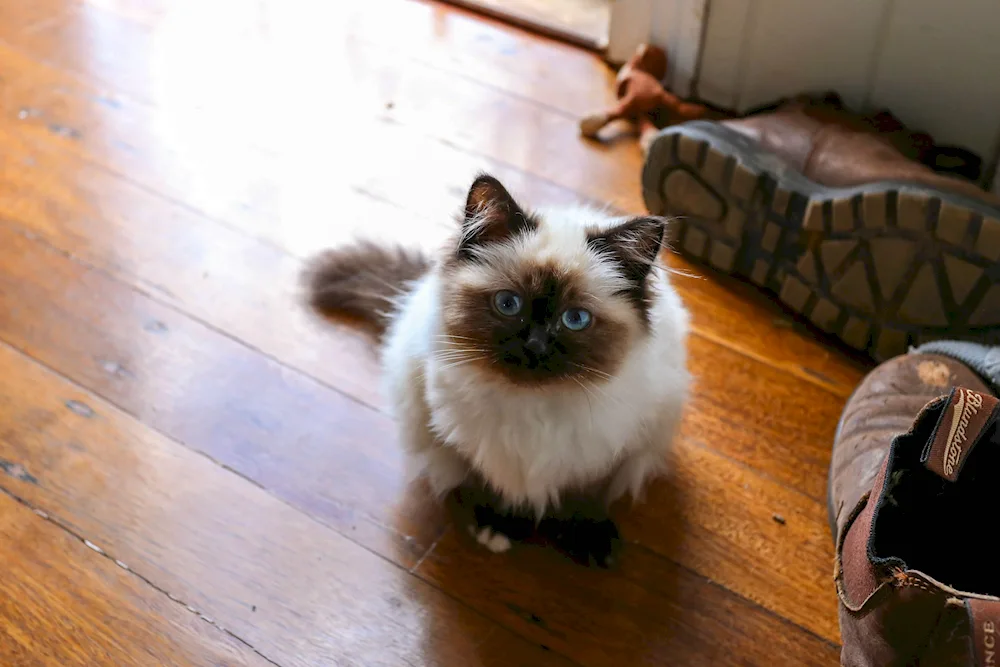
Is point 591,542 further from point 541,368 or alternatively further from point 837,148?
point 837,148

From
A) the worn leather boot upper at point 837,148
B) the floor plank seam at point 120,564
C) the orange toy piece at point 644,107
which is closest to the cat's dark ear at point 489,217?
the floor plank seam at point 120,564

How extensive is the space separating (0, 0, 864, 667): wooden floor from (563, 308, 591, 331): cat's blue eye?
0.41 meters

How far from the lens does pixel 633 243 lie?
1012 mm

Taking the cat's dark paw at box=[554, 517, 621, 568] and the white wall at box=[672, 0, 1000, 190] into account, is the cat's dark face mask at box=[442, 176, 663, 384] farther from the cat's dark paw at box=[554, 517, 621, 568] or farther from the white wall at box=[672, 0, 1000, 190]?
the white wall at box=[672, 0, 1000, 190]

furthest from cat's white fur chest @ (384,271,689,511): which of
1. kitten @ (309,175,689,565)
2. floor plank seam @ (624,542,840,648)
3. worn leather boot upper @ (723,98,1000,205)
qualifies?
worn leather boot upper @ (723,98,1000,205)

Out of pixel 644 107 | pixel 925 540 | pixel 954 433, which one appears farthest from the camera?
pixel 644 107

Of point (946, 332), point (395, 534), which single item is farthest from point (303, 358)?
point (946, 332)

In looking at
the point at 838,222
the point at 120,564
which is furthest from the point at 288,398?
the point at 838,222

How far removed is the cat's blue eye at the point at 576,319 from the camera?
1.02 m

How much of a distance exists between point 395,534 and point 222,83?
1.36m

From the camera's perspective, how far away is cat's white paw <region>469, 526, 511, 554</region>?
126cm

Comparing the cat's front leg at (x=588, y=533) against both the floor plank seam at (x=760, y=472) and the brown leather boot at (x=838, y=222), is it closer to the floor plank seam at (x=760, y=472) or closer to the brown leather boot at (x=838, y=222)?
the floor plank seam at (x=760, y=472)

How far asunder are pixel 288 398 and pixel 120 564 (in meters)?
0.37

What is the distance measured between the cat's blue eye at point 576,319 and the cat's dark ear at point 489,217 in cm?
11
